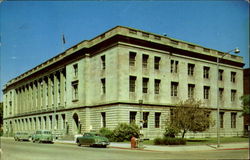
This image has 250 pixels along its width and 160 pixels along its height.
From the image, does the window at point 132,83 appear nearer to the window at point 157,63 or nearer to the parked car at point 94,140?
the window at point 157,63

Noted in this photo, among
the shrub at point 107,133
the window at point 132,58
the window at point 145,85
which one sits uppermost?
the window at point 132,58

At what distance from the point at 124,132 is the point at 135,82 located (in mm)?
8024

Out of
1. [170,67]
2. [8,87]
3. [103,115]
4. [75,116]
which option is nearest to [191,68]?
[170,67]

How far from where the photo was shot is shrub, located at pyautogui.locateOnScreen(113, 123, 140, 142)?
37.2m

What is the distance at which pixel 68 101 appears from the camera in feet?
174

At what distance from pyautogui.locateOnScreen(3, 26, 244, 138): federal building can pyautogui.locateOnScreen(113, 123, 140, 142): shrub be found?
5.69 ft

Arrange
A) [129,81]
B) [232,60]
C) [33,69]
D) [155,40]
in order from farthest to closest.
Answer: [33,69] < [232,60] < [155,40] < [129,81]

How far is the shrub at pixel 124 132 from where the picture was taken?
3722 centimetres

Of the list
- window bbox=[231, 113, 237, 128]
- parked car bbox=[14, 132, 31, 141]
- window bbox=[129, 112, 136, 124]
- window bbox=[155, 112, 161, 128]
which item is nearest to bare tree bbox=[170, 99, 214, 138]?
window bbox=[129, 112, 136, 124]

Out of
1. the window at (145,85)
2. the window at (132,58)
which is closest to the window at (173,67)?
the window at (145,85)

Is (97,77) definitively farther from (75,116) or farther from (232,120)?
(232,120)

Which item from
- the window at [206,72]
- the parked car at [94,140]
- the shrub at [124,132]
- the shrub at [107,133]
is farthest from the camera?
the window at [206,72]

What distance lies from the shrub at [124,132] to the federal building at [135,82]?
5.69 feet

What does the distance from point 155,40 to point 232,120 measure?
2368cm
